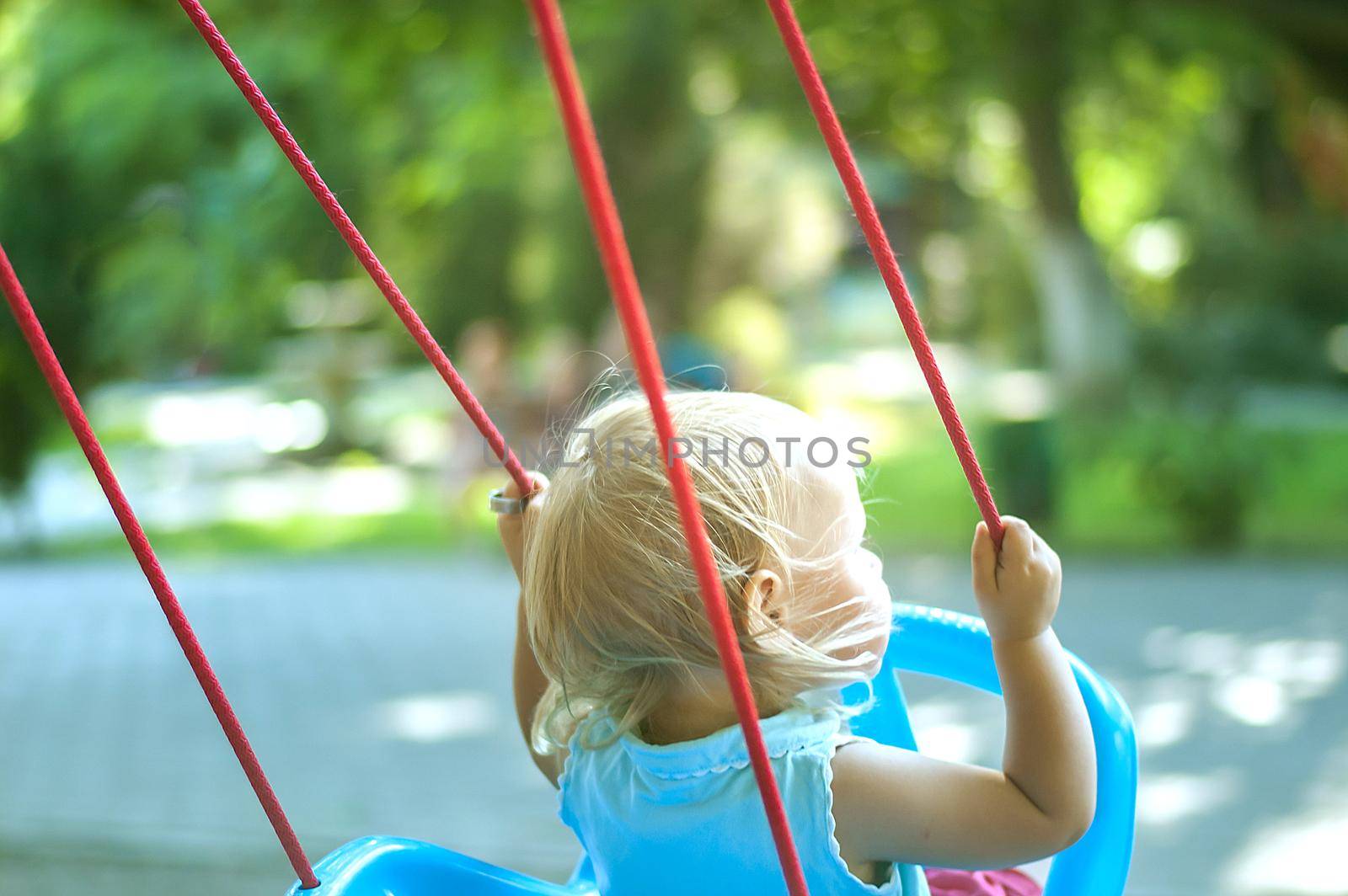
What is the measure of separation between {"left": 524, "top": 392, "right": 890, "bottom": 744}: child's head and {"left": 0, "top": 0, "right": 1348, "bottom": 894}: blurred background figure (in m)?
0.35

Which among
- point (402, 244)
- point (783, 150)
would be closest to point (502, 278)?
point (402, 244)

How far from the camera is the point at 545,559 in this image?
1208mm

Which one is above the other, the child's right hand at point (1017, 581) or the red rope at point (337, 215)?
the red rope at point (337, 215)

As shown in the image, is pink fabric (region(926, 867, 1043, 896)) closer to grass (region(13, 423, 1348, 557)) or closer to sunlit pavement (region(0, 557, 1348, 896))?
sunlit pavement (region(0, 557, 1348, 896))

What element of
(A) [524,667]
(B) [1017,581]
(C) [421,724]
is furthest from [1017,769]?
(C) [421,724]

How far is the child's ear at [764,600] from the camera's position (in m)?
1.13

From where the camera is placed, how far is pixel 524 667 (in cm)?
150

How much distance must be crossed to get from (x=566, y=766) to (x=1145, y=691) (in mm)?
3822

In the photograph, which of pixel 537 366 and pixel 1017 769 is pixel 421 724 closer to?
pixel 1017 769

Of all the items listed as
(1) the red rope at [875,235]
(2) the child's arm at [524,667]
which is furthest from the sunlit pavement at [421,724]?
(1) the red rope at [875,235]

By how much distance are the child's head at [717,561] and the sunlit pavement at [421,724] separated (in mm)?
2229

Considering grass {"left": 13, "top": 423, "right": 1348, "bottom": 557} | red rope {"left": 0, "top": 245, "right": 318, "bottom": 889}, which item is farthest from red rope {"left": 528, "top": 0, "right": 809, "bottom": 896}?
grass {"left": 13, "top": 423, "right": 1348, "bottom": 557}

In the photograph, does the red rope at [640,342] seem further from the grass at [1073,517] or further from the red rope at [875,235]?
the grass at [1073,517]

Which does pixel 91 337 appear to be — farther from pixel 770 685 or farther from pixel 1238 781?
pixel 770 685
